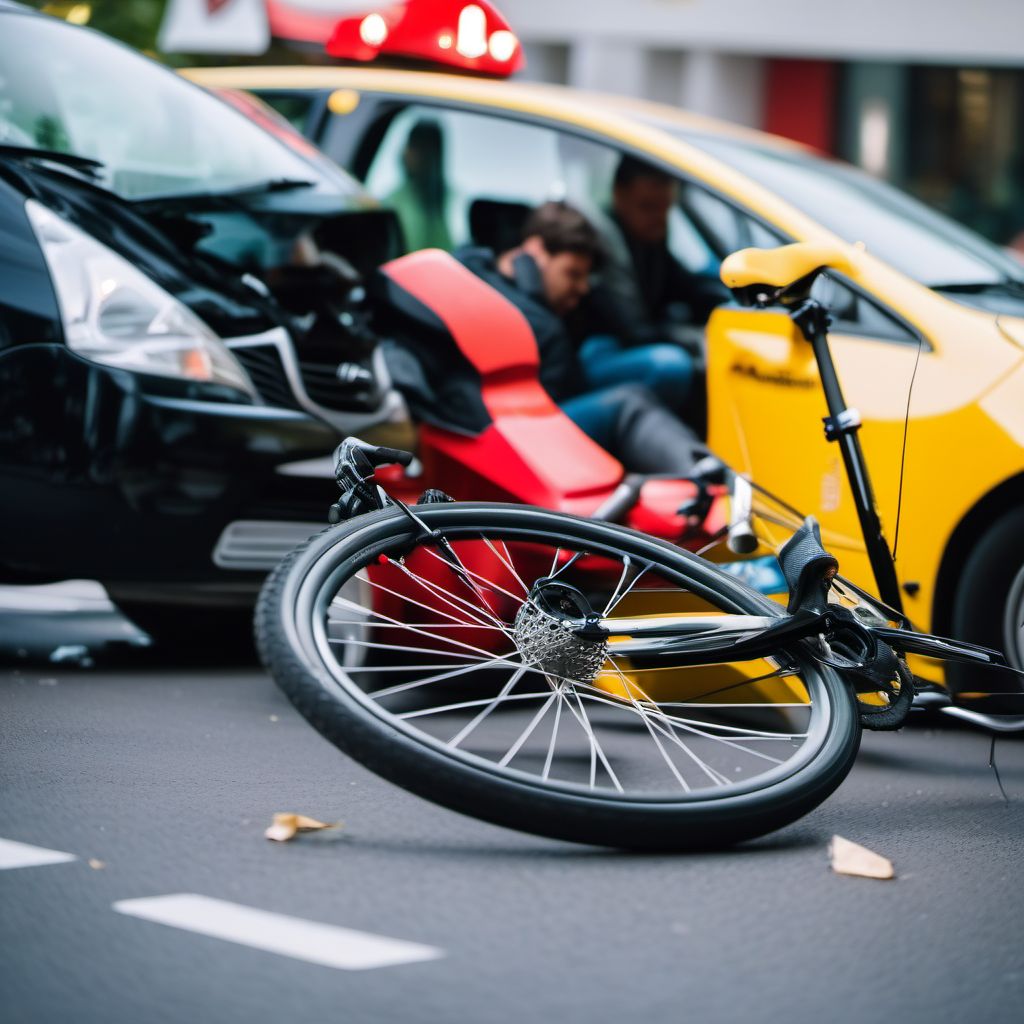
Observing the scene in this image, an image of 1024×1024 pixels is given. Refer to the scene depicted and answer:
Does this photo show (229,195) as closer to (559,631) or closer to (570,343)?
(570,343)

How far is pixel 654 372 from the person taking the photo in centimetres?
573

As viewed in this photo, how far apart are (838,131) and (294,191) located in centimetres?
1279

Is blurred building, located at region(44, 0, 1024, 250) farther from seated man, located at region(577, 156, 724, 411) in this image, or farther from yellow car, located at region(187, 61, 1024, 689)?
yellow car, located at region(187, 61, 1024, 689)

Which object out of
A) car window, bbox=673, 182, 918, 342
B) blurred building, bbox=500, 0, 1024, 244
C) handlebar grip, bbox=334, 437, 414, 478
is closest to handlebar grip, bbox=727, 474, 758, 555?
car window, bbox=673, 182, 918, 342

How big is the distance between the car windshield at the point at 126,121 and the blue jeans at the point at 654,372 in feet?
3.45

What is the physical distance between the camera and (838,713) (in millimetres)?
3291

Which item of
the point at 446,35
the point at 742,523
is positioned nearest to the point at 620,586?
the point at 742,523

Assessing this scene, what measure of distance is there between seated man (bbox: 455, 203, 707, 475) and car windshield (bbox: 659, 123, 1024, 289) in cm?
50

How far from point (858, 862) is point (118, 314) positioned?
2.48 m

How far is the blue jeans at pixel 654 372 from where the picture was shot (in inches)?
226

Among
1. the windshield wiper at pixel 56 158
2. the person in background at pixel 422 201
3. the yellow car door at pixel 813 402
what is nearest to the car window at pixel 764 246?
the yellow car door at pixel 813 402

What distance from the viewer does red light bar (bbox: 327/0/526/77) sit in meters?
6.33

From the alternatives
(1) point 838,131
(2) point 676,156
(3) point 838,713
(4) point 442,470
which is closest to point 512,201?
(2) point 676,156

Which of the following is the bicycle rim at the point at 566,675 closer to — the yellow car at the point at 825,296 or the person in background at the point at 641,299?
the yellow car at the point at 825,296
